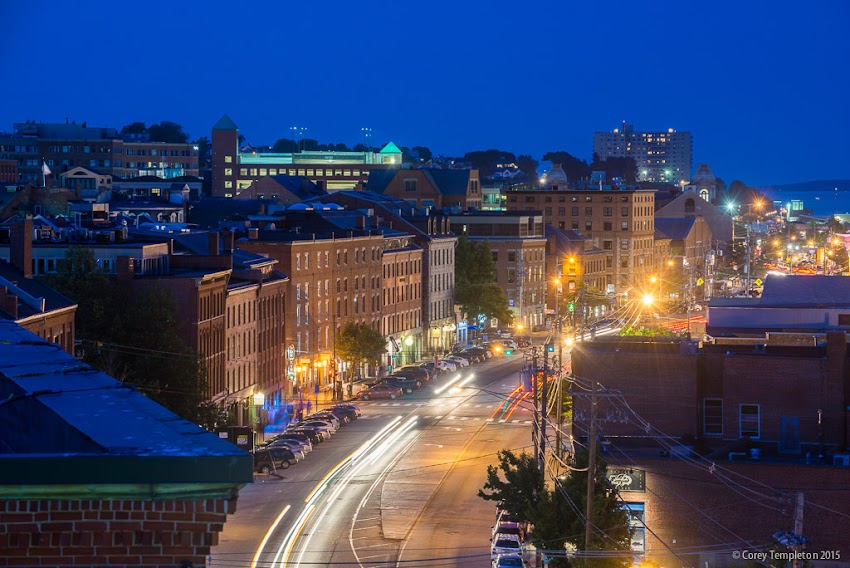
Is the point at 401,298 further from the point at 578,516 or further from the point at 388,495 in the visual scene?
the point at 578,516

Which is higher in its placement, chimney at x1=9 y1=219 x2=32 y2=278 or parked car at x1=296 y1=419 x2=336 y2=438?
chimney at x1=9 y1=219 x2=32 y2=278

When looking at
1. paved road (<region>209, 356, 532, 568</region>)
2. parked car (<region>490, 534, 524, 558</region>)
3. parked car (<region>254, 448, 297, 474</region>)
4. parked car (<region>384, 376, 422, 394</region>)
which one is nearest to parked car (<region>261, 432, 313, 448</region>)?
paved road (<region>209, 356, 532, 568</region>)

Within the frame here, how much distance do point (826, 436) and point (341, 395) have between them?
1874 inches

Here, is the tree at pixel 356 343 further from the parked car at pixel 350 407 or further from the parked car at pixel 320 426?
the parked car at pixel 320 426

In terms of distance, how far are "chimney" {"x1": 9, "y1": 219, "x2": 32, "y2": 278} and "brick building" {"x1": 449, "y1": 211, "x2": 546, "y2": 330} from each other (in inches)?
2876

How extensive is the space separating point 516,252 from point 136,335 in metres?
75.1

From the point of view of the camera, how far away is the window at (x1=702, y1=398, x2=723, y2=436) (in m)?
50.2

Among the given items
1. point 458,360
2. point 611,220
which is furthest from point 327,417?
point 611,220

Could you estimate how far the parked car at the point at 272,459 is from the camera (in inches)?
2640

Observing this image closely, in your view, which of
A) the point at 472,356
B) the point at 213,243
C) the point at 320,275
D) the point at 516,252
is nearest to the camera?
the point at 213,243

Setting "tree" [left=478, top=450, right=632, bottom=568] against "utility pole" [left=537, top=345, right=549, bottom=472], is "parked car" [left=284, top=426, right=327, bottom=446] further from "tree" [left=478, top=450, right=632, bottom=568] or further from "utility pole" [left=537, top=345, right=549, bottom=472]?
"tree" [left=478, top=450, right=632, bottom=568]

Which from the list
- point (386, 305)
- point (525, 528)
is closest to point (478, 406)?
point (386, 305)

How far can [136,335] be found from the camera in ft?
226

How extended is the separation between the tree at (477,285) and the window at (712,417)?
78.7 metres
